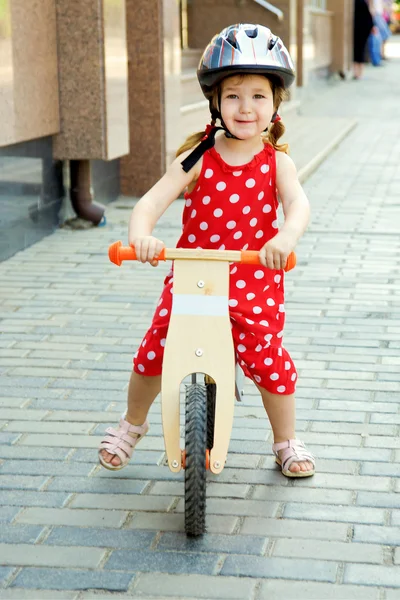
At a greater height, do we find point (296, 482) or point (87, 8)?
point (87, 8)

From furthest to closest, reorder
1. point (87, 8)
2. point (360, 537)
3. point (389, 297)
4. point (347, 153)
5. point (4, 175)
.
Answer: point (347, 153)
point (87, 8)
point (4, 175)
point (389, 297)
point (360, 537)

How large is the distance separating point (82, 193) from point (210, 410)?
5045mm

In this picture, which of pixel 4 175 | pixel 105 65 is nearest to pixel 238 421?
pixel 4 175

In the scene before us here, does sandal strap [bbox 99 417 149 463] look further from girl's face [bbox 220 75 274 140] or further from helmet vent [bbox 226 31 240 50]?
helmet vent [bbox 226 31 240 50]

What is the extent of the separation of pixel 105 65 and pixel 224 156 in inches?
183

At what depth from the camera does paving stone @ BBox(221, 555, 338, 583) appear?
3191 millimetres

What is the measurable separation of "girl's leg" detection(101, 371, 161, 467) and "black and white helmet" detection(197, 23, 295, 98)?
104 centimetres

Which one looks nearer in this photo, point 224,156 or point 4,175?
point 224,156

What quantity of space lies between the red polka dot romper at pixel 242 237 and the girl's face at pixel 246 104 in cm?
12

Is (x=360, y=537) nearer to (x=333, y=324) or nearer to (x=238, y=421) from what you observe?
(x=238, y=421)

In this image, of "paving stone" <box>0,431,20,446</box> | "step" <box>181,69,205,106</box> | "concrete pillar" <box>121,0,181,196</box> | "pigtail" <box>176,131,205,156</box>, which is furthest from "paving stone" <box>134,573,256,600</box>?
"step" <box>181,69,205,106</box>

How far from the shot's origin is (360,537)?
3443 mm

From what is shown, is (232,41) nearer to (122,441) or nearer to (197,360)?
(197,360)

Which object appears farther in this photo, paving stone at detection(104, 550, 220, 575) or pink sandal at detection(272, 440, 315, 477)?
pink sandal at detection(272, 440, 315, 477)
